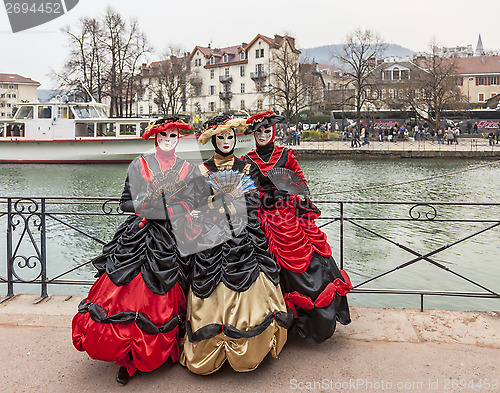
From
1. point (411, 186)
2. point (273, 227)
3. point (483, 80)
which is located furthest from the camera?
point (483, 80)

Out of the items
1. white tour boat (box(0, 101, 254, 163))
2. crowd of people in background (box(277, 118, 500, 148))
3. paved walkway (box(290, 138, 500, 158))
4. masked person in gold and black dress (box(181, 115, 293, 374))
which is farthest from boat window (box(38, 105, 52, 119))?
masked person in gold and black dress (box(181, 115, 293, 374))

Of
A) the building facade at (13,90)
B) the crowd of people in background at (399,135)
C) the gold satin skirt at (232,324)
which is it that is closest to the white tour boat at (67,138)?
the crowd of people in background at (399,135)

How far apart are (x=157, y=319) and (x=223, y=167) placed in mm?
1230

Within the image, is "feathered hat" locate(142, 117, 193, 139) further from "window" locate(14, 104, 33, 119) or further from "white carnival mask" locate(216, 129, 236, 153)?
"window" locate(14, 104, 33, 119)

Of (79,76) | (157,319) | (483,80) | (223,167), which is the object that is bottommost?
(157,319)

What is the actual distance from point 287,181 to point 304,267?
2.49ft

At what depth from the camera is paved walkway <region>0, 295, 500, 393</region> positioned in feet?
9.22

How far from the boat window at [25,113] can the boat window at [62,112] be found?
5.40 feet

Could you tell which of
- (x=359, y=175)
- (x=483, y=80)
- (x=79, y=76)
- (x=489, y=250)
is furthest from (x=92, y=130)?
(x=483, y=80)

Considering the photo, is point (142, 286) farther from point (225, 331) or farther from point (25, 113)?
point (25, 113)

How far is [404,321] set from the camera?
12.5 feet

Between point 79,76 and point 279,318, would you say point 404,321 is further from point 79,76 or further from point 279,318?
point 79,76

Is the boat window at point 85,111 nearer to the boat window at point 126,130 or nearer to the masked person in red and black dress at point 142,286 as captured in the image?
the boat window at point 126,130

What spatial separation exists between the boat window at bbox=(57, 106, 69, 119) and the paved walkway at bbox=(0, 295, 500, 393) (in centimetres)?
2371
